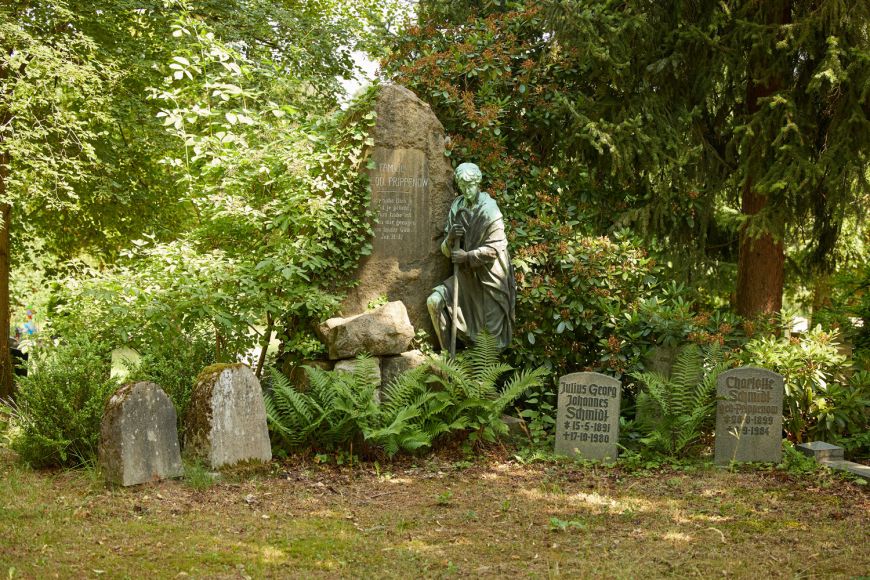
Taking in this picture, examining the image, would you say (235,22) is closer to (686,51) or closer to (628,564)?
(686,51)

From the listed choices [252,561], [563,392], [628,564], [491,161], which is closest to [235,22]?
[491,161]

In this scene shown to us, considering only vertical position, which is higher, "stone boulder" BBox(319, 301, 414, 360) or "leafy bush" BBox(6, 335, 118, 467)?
"stone boulder" BBox(319, 301, 414, 360)

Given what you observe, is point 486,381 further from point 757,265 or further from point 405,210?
point 757,265

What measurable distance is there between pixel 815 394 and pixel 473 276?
12.1 feet

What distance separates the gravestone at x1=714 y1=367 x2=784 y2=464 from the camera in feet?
24.5

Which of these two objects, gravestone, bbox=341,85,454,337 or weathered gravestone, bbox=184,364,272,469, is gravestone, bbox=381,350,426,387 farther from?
weathered gravestone, bbox=184,364,272,469

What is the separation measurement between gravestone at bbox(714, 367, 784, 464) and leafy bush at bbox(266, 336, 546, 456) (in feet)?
6.10

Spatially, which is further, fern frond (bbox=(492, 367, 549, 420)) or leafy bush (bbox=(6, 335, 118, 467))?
fern frond (bbox=(492, 367, 549, 420))

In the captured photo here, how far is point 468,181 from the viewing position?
27.6ft

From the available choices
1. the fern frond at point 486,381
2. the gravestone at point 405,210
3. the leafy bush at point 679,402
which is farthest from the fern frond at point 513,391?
the gravestone at point 405,210

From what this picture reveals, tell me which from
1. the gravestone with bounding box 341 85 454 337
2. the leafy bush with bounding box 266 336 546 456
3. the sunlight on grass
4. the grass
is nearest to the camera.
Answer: the grass

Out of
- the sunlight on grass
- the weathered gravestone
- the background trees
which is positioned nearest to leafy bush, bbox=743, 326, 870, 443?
the background trees

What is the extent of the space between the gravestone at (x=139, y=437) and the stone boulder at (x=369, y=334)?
1.97m

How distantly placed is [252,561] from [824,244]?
8.75m
